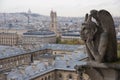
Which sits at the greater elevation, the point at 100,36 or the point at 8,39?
the point at 100,36

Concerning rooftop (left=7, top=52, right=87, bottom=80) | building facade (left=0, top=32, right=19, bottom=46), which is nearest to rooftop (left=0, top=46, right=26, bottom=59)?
rooftop (left=7, top=52, right=87, bottom=80)

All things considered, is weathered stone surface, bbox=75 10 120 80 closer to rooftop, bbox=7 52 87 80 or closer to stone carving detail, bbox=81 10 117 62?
stone carving detail, bbox=81 10 117 62

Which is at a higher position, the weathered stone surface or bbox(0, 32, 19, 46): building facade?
the weathered stone surface

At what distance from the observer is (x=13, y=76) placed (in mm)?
28766

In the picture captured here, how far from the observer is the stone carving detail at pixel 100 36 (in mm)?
4777

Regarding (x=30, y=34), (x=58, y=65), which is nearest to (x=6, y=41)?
(x=30, y=34)

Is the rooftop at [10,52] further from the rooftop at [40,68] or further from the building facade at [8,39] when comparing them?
the building facade at [8,39]

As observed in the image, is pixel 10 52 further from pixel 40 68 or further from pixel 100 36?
pixel 100 36

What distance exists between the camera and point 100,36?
483 centimetres

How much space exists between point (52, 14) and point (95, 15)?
4037 inches

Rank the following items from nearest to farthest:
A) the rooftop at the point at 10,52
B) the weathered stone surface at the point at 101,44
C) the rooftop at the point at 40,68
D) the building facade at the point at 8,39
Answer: the weathered stone surface at the point at 101,44 < the rooftop at the point at 40,68 < the rooftop at the point at 10,52 < the building facade at the point at 8,39

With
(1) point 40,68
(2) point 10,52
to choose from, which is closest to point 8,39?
(2) point 10,52

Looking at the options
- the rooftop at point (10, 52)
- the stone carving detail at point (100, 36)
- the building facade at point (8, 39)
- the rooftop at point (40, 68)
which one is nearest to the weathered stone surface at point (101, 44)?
the stone carving detail at point (100, 36)

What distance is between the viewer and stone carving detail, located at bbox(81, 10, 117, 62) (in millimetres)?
4777
